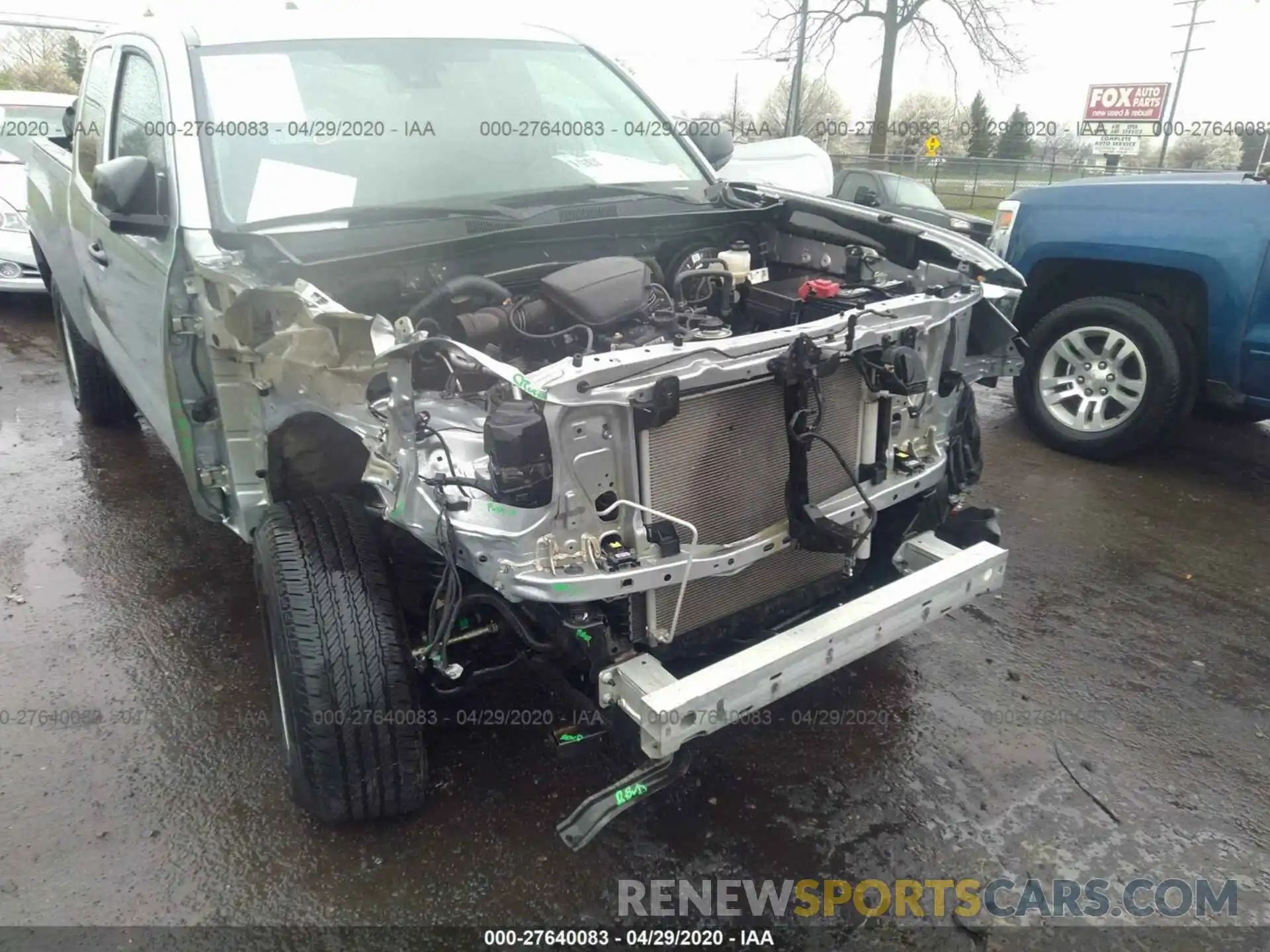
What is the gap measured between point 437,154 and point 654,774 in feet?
7.22

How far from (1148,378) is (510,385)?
157 inches

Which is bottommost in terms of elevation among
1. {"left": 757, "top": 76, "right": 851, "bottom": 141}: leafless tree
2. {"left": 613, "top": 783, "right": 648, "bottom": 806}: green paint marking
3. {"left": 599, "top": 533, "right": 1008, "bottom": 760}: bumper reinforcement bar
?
{"left": 613, "top": 783, "right": 648, "bottom": 806}: green paint marking

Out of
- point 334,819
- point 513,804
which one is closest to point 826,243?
point 513,804

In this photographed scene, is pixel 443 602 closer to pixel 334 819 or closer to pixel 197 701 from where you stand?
pixel 334 819

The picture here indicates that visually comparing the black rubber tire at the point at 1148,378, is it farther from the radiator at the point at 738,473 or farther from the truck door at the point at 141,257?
the truck door at the point at 141,257

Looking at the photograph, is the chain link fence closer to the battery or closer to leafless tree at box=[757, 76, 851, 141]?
leafless tree at box=[757, 76, 851, 141]

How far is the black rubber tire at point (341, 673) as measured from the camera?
87.6 inches

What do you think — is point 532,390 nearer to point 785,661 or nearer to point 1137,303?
point 785,661

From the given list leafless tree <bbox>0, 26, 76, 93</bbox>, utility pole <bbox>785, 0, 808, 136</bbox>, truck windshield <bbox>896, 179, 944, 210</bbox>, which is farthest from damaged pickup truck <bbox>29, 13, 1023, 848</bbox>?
leafless tree <bbox>0, 26, 76, 93</bbox>

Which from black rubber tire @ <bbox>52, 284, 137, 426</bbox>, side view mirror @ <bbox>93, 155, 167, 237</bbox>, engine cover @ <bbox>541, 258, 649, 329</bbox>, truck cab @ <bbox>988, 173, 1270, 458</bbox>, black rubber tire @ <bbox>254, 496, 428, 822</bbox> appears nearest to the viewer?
black rubber tire @ <bbox>254, 496, 428, 822</bbox>

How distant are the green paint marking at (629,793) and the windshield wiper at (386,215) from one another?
5.85 feet

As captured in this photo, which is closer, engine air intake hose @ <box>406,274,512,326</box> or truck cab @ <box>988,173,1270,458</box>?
engine air intake hose @ <box>406,274,512,326</box>

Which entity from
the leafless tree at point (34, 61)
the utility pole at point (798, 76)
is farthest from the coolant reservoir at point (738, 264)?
the leafless tree at point (34, 61)

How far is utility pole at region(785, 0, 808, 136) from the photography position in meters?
18.7
